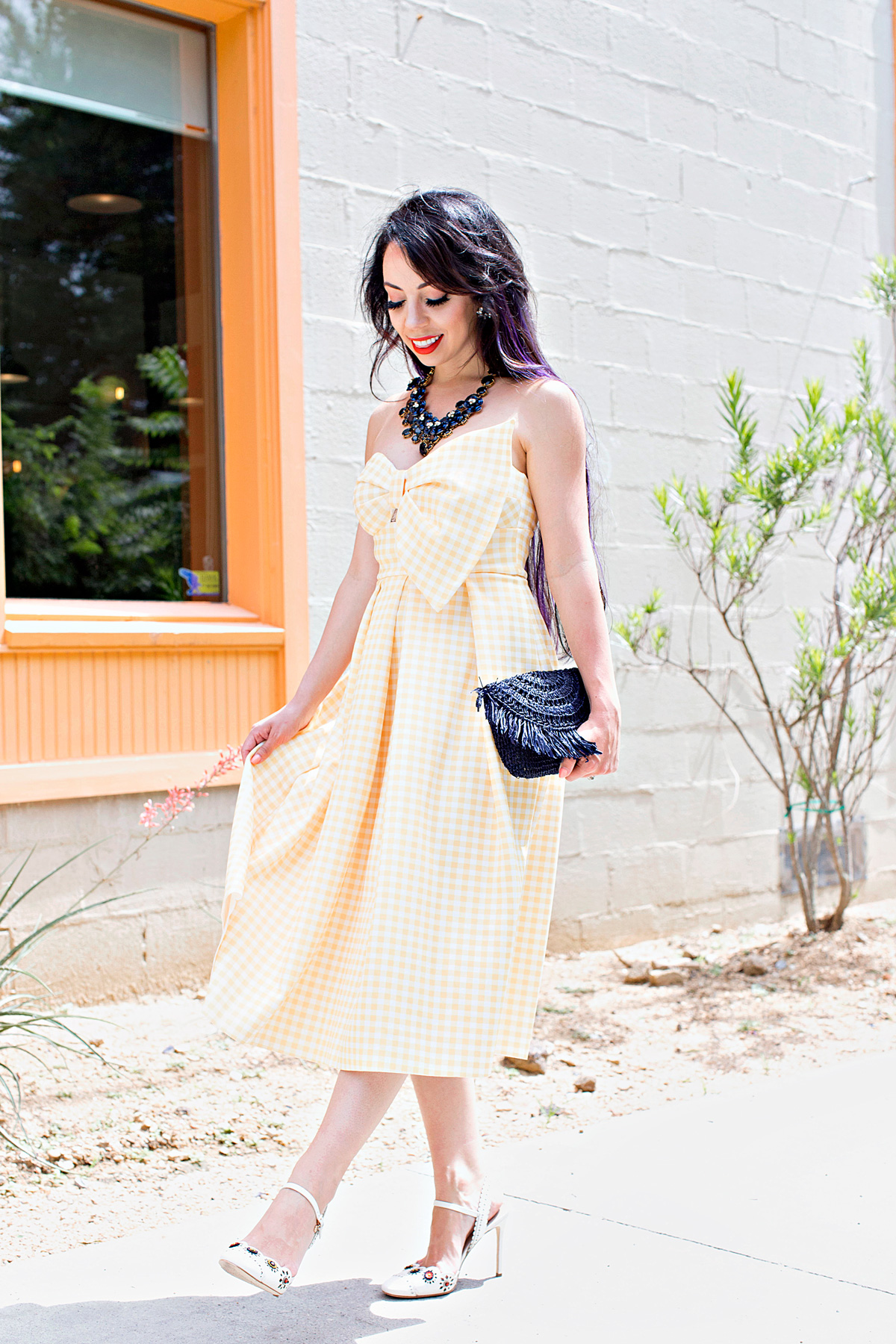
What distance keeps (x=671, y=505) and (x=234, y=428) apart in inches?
73.8

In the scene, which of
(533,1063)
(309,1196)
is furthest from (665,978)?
(309,1196)

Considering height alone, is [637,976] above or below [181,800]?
below

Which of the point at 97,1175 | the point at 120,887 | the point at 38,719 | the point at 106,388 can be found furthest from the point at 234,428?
the point at 97,1175

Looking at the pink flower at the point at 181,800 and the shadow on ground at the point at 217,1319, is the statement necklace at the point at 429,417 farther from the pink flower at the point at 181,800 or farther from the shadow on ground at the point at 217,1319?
the shadow on ground at the point at 217,1319

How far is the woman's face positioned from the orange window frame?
2.02m

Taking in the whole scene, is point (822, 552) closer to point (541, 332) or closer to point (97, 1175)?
point (541, 332)

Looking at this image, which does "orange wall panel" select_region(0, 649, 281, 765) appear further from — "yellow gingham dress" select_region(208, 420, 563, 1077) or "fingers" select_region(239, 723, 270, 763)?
"yellow gingham dress" select_region(208, 420, 563, 1077)

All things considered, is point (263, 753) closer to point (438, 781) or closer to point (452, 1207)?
point (438, 781)

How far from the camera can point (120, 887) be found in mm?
4184

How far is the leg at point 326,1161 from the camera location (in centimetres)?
200

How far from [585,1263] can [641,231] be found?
4218 mm

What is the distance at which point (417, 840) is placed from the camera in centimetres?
221

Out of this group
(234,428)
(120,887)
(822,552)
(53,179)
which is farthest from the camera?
(822,552)

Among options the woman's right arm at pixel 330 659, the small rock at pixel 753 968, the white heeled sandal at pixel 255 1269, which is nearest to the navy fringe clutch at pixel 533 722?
the woman's right arm at pixel 330 659
